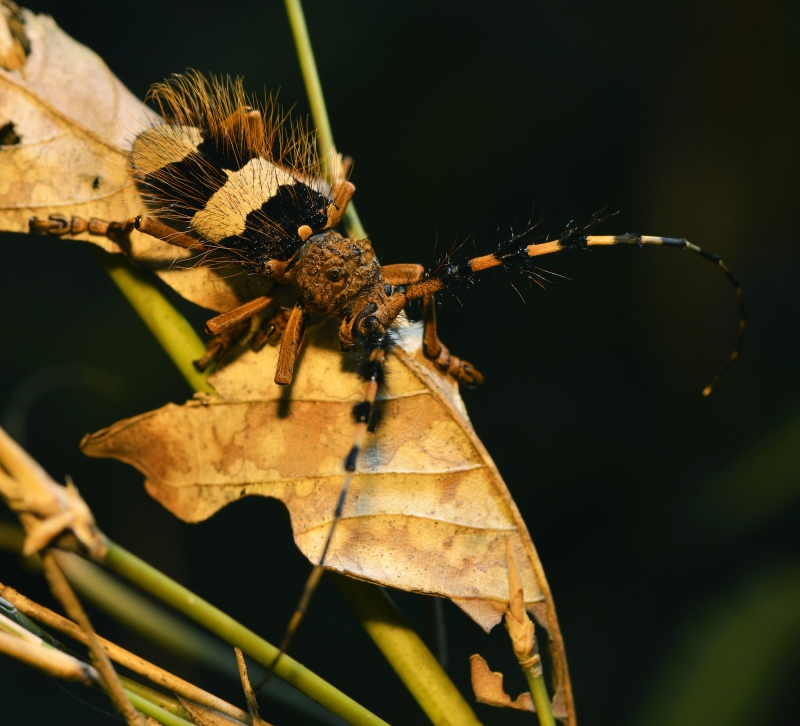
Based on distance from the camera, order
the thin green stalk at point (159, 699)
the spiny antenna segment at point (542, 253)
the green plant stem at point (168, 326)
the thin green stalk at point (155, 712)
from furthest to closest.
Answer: the spiny antenna segment at point (542, 253) → the green plant stem at point (168, 326) → the thin green stalk at point (159, 699) → the thin green stalk at point (155, 712)

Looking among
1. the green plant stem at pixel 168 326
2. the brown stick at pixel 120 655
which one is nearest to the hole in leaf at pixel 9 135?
the green plant stem at pixel 168 326

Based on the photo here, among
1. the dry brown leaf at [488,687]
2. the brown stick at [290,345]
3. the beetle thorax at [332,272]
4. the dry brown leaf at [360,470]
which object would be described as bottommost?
the dry brown leaf at [488,687]

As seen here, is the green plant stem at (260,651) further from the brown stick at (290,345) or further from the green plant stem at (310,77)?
the green plant stem at (310,77)

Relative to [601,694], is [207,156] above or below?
above

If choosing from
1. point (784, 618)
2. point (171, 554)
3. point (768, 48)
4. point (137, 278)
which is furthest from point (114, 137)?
point (768, 48)

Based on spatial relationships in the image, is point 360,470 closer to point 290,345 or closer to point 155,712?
point 290,345

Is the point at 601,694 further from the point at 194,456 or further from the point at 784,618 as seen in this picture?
the point at 194,456

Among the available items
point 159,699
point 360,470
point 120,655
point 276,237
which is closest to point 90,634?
point 120,655
